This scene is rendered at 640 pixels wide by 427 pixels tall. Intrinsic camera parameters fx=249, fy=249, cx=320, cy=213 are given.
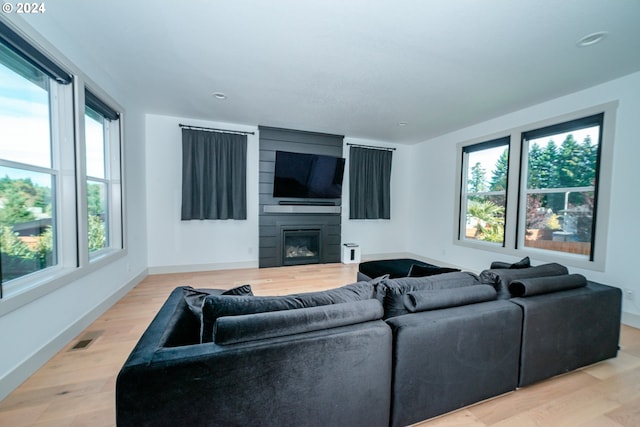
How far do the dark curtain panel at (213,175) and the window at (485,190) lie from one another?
4095mm

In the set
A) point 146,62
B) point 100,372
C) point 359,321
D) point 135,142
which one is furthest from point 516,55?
point 135,142

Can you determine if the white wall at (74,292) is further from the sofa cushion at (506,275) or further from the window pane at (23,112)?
the sofa cushion at (506,275)

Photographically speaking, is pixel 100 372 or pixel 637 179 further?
pixel 637 179

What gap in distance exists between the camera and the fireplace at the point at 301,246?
4.83 m

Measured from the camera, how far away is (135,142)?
12.0 feet

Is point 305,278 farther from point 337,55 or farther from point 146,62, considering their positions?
point 146,62

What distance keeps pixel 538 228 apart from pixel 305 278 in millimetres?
3496

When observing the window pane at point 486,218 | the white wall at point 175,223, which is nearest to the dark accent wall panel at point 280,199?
the white wall at point 175,223

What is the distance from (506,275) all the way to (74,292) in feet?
11.8

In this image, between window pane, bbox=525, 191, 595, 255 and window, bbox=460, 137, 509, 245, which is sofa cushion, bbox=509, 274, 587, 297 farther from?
window, bbox=460, 137, 509, 245

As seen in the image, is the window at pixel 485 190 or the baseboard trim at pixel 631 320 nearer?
the baseboard trim at pixel 631 320

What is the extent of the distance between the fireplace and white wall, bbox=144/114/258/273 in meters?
0.86

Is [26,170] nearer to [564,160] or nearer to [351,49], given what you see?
[351,49]

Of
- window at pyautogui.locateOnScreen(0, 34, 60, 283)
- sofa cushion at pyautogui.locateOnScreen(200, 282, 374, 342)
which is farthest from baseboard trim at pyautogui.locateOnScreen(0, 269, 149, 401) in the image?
sofa cushion at pyautogui.locateOnScreen(200, 282, 374, 342)
